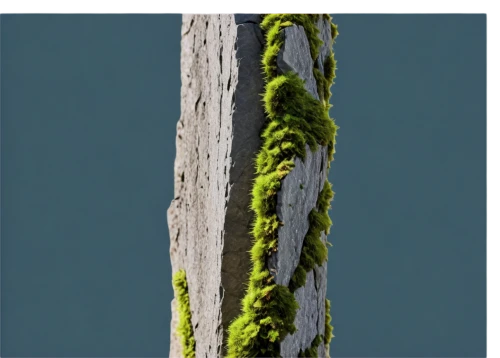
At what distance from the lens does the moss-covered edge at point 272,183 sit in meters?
4.27

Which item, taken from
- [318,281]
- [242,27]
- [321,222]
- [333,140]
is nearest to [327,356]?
[318,281]

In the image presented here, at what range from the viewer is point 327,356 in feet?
17.5

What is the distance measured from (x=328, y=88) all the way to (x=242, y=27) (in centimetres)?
87

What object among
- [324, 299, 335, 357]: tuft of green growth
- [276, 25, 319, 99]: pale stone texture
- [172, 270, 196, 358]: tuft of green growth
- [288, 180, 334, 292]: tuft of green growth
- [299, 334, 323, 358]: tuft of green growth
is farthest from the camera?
[172, 270, 196, 358]: tuft of green growth

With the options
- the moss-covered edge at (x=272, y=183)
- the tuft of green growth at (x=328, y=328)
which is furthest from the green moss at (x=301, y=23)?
the tuft of green growth at (x=328, y=328)

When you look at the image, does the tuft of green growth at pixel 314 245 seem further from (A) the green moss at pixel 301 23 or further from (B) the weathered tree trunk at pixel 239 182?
(A) the green moss at pixel 301 23

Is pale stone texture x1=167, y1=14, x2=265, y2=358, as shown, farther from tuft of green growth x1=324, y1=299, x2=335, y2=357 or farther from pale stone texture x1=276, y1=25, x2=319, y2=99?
tuft of green growth x1=324, y1=299, x2=335, y2=357

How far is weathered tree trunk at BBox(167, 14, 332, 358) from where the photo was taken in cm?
442

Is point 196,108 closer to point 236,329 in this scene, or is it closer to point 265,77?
point 265,77

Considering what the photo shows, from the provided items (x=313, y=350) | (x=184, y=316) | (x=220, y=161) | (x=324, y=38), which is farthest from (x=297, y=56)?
(x=184, y=316)

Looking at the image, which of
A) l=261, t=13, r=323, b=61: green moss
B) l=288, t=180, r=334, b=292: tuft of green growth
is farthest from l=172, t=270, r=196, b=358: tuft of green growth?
l=261, t=13, r=323, b=61: green moss

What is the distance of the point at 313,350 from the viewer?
485 cm

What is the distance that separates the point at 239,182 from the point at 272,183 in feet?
0.87

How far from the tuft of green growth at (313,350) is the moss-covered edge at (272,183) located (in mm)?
445
